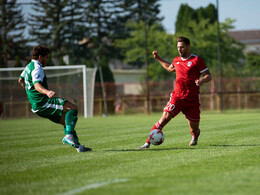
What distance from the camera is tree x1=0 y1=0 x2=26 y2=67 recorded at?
28203mm

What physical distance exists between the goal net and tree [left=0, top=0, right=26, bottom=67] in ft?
10.9

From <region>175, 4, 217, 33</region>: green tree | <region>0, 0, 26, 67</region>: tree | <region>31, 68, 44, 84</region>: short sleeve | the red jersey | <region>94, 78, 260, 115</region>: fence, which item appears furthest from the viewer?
<region>175, 4, 217, 33</region>: green tree

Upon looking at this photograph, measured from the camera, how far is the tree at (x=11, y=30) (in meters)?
28.2

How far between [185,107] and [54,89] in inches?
705

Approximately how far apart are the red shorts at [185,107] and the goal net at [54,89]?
16.8 m

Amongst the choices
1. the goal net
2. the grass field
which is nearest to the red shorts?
the grass field

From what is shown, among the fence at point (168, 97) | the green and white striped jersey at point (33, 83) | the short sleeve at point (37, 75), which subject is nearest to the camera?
the short sleeve at point (37, 75)

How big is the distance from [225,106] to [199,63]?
21786 millimetres

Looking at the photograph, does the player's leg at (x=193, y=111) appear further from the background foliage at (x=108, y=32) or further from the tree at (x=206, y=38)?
the tree at (x=206, y=38)

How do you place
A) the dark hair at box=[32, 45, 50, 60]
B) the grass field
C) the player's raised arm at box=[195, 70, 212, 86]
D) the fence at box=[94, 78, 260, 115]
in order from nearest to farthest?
Result: the grass field, the player's raised arm at box=[195, 70, 212, 86], the dark hair at box=[32, 45, 50, 60], the fence at box=[94, 78, 260, 115]

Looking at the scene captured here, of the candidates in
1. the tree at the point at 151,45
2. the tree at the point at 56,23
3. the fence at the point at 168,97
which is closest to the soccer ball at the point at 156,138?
the fence at the point at 168,97

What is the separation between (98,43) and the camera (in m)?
44.7

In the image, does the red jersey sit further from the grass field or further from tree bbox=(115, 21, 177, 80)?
tree bbox=(115, 21, 177, 80)

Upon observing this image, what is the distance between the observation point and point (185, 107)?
25.5 feet
